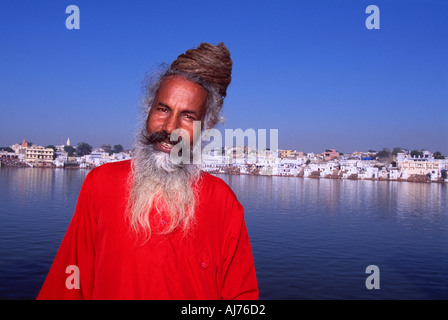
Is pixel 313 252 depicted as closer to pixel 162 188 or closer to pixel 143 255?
pixel 162 188

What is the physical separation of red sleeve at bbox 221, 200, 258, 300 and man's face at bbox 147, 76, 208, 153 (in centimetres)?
28

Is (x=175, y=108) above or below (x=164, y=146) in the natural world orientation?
above

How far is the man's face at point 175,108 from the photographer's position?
1242 mm

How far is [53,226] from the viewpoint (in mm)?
16141

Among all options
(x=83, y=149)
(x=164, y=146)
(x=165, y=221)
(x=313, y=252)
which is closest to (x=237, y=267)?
(x=165, y=221)

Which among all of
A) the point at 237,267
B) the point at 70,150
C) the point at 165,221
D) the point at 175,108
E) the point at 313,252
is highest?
the point at 70,150

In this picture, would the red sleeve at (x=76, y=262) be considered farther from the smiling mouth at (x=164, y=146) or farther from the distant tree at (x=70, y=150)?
the distant tree at (x=70, y=150)

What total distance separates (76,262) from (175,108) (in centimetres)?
49

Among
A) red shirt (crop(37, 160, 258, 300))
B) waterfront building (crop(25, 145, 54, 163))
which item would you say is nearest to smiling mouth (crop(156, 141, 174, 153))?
red shirt (crop(37, 160, 258, 300))

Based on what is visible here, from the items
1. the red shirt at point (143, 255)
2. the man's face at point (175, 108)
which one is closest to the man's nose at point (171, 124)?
the man's face at point (175, 108)

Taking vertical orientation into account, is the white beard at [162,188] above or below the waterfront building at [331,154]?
below

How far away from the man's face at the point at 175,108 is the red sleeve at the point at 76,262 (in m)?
0.27

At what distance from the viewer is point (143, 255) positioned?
3.67 ft
